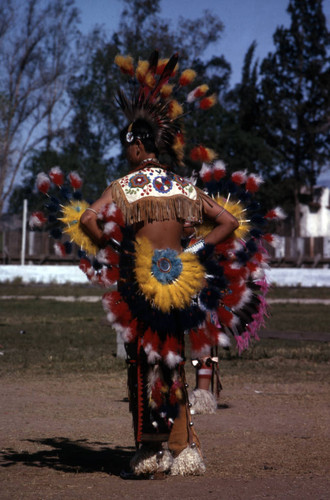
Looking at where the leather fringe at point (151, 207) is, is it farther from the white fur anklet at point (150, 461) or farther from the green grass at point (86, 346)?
the green grass at point (86, 346)

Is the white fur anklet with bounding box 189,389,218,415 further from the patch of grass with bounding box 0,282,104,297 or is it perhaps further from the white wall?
the white wall

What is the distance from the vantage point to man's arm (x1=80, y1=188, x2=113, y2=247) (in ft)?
17.8

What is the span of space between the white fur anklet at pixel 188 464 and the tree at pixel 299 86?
49.9 m

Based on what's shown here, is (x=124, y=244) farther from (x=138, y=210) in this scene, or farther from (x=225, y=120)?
(x=225, y=120)

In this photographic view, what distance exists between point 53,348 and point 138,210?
899 centimetres

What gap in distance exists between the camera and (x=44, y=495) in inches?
190

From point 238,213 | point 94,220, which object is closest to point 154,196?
point 94,220

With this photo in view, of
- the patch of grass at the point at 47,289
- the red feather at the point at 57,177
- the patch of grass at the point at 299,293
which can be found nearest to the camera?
the red feather at the point at 57,177

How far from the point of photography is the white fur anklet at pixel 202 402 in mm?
7930

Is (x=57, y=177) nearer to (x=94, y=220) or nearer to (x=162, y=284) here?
(x=94, y=220)

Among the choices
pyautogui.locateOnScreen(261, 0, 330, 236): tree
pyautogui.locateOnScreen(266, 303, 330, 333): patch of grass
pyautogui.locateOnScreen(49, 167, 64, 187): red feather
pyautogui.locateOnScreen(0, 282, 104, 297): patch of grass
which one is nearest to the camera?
pyautogui.locateOnScreen(49, 167, 64, 187): red feather

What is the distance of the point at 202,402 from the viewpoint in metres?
7.95

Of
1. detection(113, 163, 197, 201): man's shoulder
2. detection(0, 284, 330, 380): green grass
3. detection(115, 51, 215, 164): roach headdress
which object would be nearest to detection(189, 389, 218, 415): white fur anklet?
detection(115, 51, 215, 164): roach headdress

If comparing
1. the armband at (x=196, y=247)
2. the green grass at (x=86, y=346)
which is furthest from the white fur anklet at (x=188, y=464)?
the green grass at (x=86, y=346)
